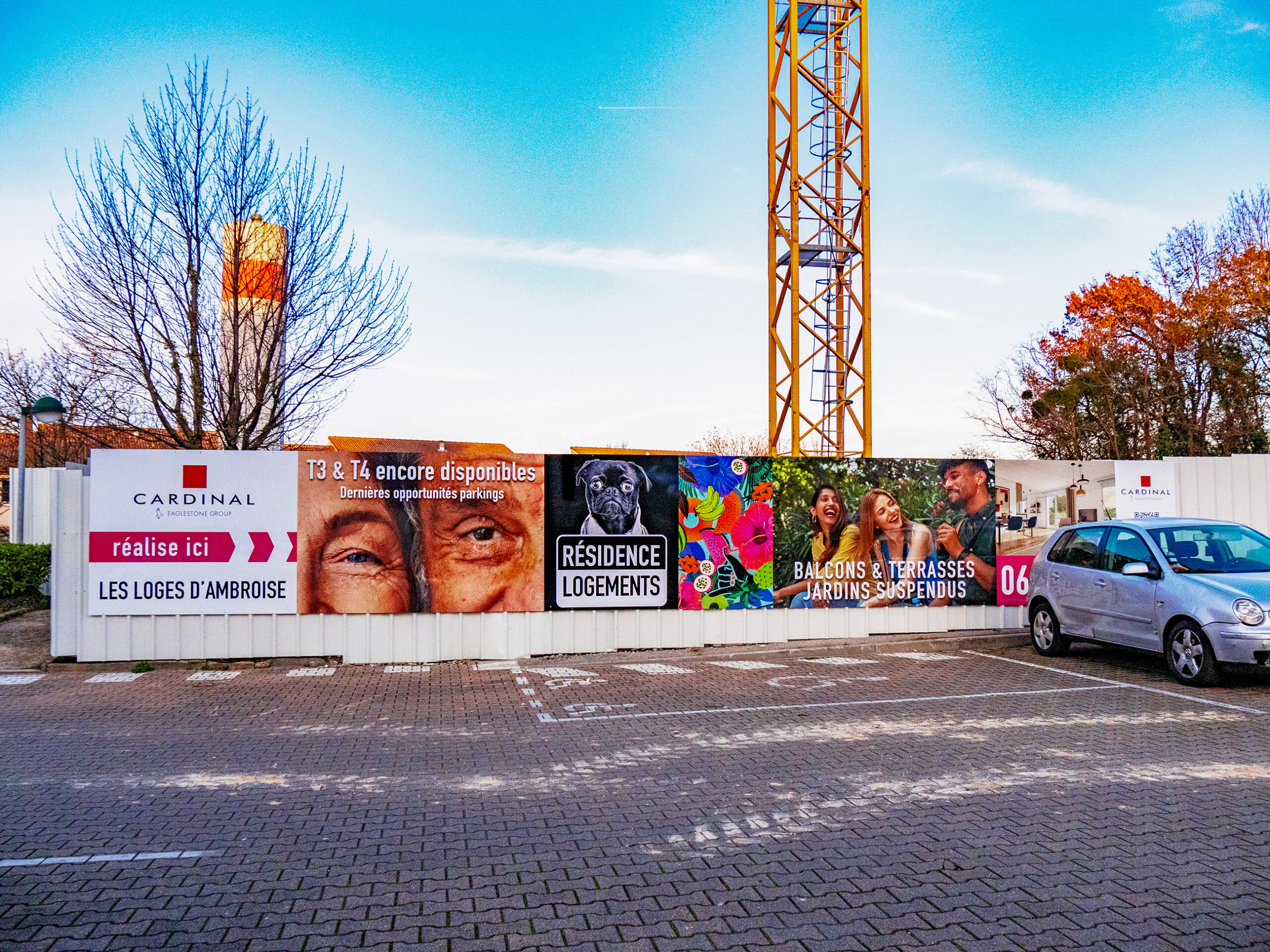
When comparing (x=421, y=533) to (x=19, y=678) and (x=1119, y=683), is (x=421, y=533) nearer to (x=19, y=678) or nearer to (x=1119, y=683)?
(x=19, y=678)

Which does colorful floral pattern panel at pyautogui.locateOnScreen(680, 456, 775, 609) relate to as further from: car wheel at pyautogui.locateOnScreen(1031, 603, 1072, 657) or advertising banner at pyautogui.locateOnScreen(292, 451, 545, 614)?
car wheel at pyautogui.locateOnScreen(1031, 603, 1072, 657)

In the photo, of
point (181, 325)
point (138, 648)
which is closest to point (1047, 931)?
point (138, 648)

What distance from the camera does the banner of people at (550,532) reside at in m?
11.6

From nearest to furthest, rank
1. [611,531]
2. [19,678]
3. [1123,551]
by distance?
[19,678]
[1123,551]
[611,531]

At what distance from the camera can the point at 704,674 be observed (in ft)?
36.0

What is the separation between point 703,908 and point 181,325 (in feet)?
51.7

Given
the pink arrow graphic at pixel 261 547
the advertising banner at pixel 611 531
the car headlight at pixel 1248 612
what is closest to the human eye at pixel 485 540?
the advertising banner at pixel 611 531

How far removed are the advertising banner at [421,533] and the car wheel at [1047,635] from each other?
20.1 feet

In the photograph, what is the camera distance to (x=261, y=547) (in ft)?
38.3

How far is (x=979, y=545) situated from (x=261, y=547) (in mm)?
9437

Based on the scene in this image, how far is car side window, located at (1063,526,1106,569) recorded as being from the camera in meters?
11.4

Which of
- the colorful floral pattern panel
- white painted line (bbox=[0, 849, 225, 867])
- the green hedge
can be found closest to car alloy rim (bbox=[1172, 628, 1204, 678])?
the colorful floral pattern panel

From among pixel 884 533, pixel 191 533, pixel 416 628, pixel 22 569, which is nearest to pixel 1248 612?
pixel 884 533

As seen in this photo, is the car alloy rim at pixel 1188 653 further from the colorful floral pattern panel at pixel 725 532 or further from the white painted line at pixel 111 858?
the white painted line at pixel 111 858
